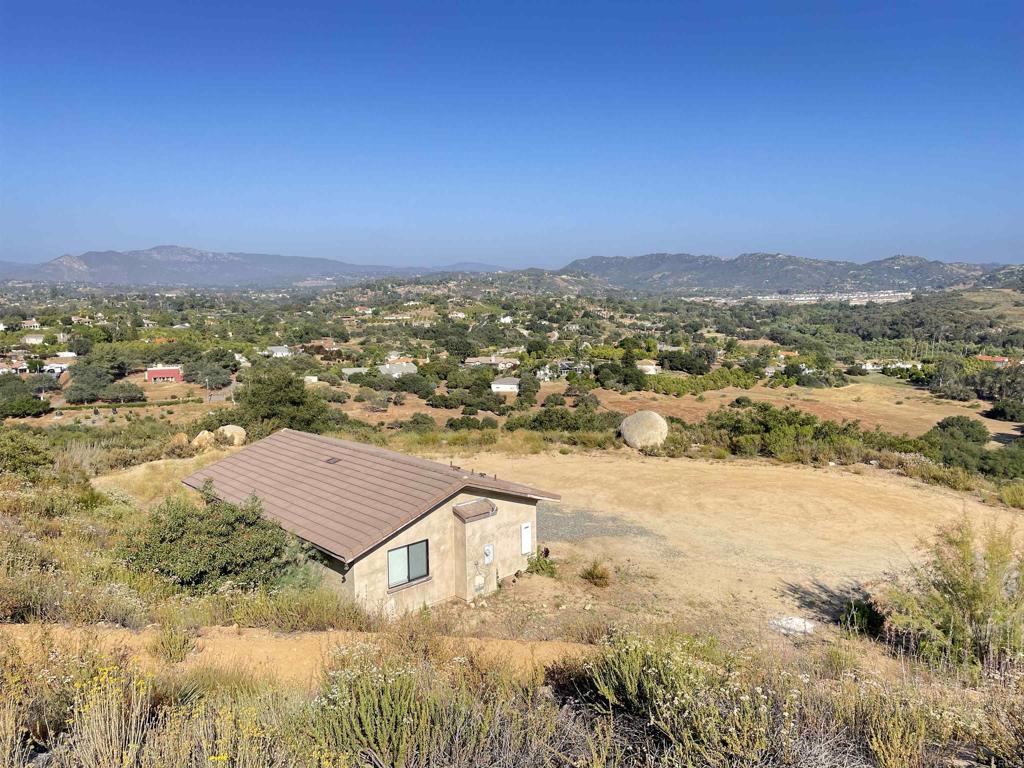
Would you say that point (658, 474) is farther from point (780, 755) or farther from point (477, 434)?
point (780, 755)

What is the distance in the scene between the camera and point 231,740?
11.8 feet

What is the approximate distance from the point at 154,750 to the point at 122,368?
71.0 metres

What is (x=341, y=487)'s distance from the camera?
1169cm

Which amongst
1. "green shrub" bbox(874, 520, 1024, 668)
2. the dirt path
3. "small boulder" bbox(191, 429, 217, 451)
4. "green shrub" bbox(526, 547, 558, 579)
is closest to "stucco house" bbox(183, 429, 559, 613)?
"green shrub" bbox(526, 547, 558, 579)

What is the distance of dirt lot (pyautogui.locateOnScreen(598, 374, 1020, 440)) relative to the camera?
4012 centimetres

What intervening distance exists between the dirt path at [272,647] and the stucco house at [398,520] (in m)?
2.13

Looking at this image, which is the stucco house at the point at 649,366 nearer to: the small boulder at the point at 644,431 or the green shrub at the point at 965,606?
the small boulder at the point at 644,431

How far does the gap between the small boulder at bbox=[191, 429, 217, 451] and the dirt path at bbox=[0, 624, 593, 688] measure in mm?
16418

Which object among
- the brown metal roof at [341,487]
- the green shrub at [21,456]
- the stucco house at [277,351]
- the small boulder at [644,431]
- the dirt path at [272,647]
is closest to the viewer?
the dirt path at [272,647]

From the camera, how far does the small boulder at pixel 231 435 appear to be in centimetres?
2262

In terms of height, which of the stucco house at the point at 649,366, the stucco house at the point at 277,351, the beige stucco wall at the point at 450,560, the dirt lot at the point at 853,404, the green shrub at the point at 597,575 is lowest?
the dirt lot at the point at 853,404

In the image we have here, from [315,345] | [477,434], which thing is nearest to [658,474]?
[477,434]

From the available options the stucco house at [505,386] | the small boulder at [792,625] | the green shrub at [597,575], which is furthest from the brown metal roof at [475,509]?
the stucco house at [505,386]

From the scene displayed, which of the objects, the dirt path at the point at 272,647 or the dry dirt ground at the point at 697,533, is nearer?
the dirt path at the point at 272,647
